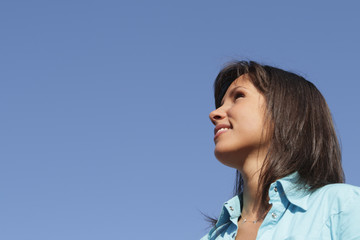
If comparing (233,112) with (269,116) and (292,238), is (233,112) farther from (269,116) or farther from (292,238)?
(292,238)

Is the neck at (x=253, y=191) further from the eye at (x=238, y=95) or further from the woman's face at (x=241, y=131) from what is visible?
the eye at (x=238, y=95)

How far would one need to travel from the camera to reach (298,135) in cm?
475

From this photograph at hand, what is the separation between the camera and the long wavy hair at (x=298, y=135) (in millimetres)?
4645

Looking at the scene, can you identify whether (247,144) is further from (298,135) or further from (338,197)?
(338,197)

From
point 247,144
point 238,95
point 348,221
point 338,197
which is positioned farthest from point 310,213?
point 238,95

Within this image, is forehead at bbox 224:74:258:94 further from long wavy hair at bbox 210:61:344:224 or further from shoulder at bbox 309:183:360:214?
shoulder at bbox 309:183:360:214

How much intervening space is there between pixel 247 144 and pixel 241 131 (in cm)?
12

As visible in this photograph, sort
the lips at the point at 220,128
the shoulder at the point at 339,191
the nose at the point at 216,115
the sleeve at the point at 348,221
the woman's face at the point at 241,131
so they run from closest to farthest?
the sleeve at the point at 348,221
the shoulder at the point at 339,191
the woman's face at the point at 241,131
the lips at the point at 220,128
the nose at the point at 216,115

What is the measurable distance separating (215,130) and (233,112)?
248 millimetres

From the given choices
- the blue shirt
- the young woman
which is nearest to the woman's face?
the young woman

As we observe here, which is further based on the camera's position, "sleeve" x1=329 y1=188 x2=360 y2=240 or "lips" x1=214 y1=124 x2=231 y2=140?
"lips" x1=214 y1=124 x2=231 y2=140

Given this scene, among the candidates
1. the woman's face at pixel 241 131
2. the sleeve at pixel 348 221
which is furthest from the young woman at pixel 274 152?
the sleeve at pixel 348 221

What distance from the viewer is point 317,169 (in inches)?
183

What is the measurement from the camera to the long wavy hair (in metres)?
4.64
